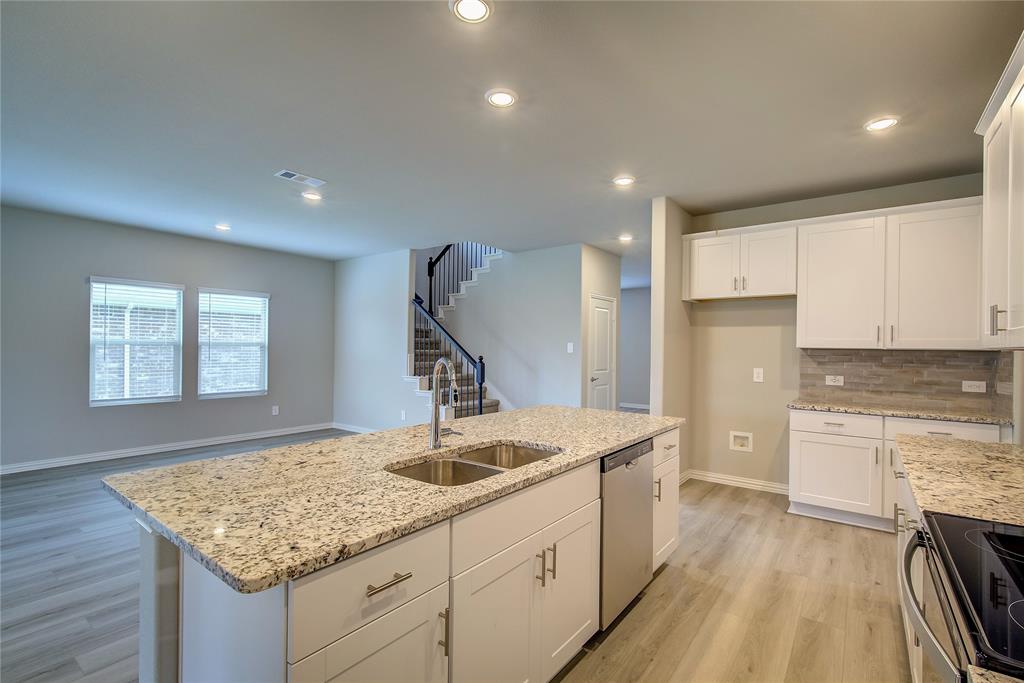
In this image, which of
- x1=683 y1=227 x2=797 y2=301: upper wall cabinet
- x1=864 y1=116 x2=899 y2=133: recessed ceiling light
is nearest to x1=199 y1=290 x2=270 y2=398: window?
x1=683 y1=227 x2=797 y2=301: upper wall cabinet

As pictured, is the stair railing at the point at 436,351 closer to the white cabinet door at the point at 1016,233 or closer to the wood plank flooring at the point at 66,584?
the wood plank flooring at the point at 66,584

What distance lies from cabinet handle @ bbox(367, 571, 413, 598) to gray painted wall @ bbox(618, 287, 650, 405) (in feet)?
29.5

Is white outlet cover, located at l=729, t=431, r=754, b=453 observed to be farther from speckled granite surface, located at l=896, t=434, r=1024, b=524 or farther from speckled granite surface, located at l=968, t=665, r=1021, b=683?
speckled granite surface, located at l=968, t=665, r=1021, b=683

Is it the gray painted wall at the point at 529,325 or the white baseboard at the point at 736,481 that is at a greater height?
the gray painted wall at the point at 529,325

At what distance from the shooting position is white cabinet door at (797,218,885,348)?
3.56m

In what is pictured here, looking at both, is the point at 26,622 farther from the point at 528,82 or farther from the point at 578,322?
the point at 578,322

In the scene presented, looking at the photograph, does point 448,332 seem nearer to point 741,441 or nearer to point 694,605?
point 741,441

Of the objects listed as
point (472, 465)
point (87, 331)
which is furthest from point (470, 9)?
point (87, 331)

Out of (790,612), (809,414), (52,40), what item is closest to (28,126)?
(52,40)

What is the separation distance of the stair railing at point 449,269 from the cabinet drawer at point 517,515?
5.50 m

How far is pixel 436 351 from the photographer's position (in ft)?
24.5

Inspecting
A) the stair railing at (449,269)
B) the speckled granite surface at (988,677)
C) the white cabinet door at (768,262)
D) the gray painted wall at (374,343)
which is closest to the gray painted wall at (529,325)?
the stair railing at (449,269)

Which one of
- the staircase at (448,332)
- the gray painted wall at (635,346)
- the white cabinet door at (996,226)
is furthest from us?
the gray painted wall at (635,346)

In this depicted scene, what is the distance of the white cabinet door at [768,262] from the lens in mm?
3893
